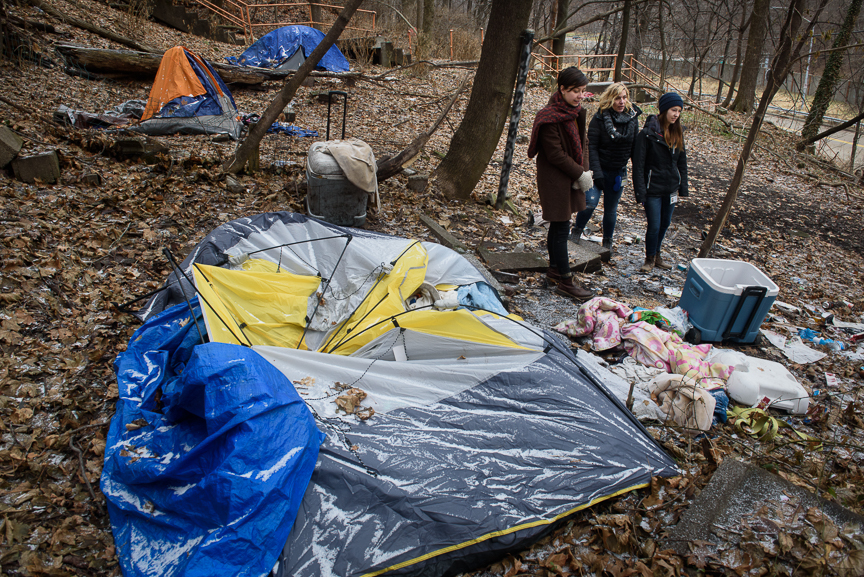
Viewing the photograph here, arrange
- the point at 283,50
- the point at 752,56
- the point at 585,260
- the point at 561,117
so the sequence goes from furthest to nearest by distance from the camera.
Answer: the point at 752,56, the point at 283,50, the point at 585,260, the point at 561,117

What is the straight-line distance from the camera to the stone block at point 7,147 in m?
4.52

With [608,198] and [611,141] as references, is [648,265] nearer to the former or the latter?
[608,198]

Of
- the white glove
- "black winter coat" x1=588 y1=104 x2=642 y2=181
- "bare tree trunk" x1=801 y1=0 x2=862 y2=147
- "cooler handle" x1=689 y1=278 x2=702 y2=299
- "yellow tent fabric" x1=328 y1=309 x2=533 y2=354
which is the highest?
"bare tree trunk" x1=801 y1=0 x2=862 y2=147

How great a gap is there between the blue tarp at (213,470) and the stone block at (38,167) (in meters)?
3.65

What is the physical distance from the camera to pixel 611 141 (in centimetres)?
469

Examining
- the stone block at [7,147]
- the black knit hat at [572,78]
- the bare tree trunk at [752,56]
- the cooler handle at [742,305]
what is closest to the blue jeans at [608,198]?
the black knit hat at [572,78]

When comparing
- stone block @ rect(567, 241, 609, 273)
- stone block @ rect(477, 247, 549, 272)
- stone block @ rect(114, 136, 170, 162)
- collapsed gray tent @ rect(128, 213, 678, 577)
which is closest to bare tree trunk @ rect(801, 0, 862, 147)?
stone block @ rect(567, 241, 609, 273)

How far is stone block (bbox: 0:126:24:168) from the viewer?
4520mm

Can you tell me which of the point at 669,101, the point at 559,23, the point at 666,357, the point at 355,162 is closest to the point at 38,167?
the point at 355,162

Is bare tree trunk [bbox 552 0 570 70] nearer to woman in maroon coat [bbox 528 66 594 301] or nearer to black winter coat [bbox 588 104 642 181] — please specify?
black winter coat [bbox 588 104 642 181]

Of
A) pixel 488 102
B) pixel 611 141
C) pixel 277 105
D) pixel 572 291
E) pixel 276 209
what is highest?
pixel 488 102

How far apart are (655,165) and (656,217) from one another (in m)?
0.50

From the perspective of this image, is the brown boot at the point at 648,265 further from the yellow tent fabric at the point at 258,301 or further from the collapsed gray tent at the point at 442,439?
the yellow tent fabric at the point at 258,301

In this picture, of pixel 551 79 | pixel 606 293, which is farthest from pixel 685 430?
pixel 551 79
